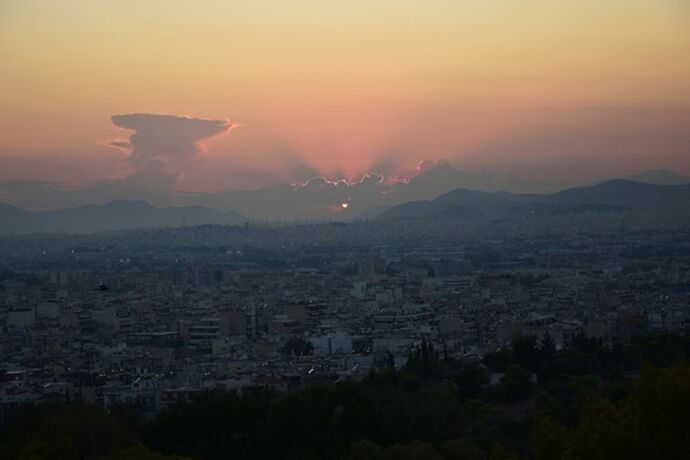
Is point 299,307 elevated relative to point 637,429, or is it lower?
lower

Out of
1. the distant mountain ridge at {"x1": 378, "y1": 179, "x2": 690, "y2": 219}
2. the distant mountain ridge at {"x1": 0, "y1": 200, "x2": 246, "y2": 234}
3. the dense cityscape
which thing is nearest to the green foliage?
the dense cityscape

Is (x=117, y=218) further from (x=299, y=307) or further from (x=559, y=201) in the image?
(x=299, y=307)

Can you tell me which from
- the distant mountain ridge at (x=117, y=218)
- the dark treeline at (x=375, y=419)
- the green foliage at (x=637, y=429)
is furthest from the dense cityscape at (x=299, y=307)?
the distant mountain ridge at (x=117, y=218)

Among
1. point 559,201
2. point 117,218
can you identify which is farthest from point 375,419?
point 117,218

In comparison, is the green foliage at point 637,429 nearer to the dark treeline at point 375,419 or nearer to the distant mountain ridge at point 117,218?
the dark treeline at point 375,419

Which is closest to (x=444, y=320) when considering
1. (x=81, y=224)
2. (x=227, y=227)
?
(x=227, y=227)
